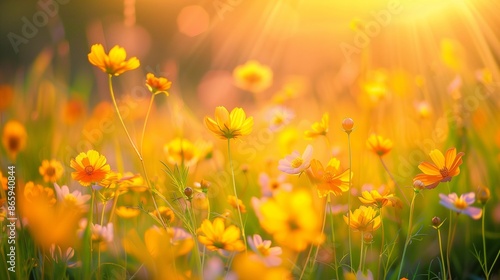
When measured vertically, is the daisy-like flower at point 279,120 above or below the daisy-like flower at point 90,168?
below

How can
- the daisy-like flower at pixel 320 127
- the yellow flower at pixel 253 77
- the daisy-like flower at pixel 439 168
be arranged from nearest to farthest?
the daisy-like flower at pixel 439 168 → the daisy-like flower at pixel 320 127 → the yellow flower at pixel 253 77

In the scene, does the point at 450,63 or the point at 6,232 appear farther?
the point at 450,63

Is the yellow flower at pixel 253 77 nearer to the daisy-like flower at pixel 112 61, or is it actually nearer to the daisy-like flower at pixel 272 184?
the daisy-like flower at pixel 272 184

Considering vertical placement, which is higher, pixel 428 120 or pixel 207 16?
pixel 207 16

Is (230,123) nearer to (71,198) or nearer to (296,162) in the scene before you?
(296,162)

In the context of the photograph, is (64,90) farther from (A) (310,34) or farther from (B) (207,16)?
(A) (310,34)

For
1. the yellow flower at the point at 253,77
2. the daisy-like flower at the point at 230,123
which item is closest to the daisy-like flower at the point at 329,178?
the daisy-like flower at the point at 230,123

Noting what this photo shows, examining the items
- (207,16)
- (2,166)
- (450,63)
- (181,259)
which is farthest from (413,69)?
(2,166)
